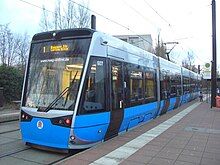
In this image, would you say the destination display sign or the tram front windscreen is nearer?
the tram front windscreen

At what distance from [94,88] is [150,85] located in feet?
20.7

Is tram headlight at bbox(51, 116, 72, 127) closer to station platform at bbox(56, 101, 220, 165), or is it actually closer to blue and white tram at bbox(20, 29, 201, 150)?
blue and white tram at bbox(20, 29, 201, 150)

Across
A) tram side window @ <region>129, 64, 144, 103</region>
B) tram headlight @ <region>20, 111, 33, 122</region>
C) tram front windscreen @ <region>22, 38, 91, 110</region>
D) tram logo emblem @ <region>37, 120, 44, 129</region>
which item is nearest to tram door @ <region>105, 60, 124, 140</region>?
tram side window @ <region>129, 64, 144, 103</region>

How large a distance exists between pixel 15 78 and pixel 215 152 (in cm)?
1760

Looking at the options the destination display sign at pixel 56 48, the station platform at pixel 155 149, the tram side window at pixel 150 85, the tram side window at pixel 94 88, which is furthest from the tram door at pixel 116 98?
the tram side window at pixel 150 85

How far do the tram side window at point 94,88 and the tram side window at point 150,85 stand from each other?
4.87 metres

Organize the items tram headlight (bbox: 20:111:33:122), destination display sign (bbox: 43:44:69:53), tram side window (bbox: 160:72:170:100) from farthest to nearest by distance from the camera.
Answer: tram side window (bbox: 160:72:170:100) → destination display sign (bbox: 43:44:69:53) → tram headlight (bbox: 20:111:33:122)

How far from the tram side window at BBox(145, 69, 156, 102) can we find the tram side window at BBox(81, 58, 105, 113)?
4.87m

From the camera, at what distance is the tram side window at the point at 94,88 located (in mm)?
8664

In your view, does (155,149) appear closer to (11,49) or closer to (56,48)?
(56,48)

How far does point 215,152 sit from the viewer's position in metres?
8.48

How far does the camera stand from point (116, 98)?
10.2m

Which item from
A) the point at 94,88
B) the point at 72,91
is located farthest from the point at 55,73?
the point at 94,88

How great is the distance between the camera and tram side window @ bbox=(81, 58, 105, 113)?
28.4 feet
